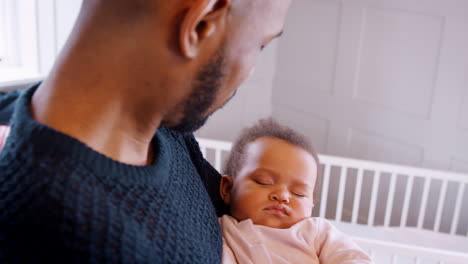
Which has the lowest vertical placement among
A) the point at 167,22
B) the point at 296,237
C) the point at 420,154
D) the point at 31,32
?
the point at 420,154

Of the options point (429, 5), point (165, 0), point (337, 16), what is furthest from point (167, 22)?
point (337, 16)

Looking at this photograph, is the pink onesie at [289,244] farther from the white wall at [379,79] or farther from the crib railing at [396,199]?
the white wall at [379,79]

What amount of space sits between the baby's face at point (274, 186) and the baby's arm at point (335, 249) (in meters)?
0.06

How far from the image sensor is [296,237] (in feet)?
3.39

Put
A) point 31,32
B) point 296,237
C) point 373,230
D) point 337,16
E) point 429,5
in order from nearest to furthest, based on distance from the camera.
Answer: point 296,237 → point 31,32 → point 373,230 → point 429,5 → point 337,16

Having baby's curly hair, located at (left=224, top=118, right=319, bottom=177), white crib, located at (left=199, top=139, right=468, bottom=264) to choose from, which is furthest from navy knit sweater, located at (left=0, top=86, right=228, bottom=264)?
white crib, located at (left=199, top=139, right=468, bottom=264)

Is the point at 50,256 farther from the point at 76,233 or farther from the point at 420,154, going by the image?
Result: the point at 420,154

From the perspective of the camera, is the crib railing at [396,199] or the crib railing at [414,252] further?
the crib railing at [396,199]

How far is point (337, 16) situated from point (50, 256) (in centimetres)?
225

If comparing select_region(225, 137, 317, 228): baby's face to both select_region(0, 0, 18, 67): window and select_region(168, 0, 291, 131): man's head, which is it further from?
select_region(0, 0, 18, 67): window

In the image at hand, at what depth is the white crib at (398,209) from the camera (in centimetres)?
149

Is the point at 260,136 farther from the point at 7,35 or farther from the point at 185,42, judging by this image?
the point at 7,35

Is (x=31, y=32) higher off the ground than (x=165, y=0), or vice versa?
(x=165, y=0)

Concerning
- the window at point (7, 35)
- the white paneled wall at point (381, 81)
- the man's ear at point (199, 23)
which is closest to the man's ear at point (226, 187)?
the man's ear at point (199, 23)
